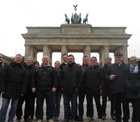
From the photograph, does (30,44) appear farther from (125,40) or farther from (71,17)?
(125,40)

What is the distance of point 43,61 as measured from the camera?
675 centimetres

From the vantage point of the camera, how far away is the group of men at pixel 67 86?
6.02 metres

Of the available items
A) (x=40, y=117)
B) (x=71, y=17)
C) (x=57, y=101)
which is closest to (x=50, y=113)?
(x=40, y=117)

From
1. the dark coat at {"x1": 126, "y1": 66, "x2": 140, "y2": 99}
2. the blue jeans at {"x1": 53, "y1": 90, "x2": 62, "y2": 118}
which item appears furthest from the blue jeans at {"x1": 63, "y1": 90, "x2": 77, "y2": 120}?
the dark coat at {"x1": 126, "y1": 66, "x2": 140, "y2": 99}

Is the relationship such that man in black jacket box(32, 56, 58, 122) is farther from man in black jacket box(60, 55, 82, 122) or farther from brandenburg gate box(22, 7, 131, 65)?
brandenburg gate box(22, 7, 131, 65)

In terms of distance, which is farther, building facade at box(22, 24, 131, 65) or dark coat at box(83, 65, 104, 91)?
building facade at box(22, 24, 131, 65)

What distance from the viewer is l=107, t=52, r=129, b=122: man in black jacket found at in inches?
245

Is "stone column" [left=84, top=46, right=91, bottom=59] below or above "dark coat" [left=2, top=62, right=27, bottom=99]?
above

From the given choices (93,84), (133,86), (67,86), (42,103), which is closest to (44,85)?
(42,103)

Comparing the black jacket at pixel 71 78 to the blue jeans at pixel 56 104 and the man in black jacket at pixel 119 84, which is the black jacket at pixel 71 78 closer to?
the blue jeans at pixel 56 104

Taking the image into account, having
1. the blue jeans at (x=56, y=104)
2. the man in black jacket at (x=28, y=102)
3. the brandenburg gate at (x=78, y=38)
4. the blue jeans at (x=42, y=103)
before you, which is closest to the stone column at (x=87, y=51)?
the brandenburg gate at (x=78, y=38)

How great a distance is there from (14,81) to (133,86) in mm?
3653

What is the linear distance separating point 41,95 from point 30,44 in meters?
30.9

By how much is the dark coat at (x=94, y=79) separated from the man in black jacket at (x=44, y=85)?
3.70ft
